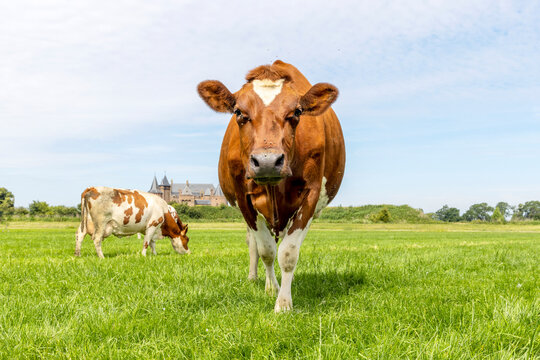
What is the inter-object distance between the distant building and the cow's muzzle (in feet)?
518

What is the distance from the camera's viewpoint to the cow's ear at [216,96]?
430 cm

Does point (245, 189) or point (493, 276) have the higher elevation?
point (245, 189)

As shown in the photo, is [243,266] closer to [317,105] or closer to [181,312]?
[181,312]

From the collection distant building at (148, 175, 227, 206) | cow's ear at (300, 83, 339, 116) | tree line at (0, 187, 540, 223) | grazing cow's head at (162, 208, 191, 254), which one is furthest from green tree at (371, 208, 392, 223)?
distant building at (148, 175, 227, 206)

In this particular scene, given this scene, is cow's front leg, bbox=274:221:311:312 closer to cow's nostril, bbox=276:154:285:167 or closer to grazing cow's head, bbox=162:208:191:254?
cow's nostril, bbox=276:154:285:167

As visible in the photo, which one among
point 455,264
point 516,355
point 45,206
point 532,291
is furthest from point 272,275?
point 45,206

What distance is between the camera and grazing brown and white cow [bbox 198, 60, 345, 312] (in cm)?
378

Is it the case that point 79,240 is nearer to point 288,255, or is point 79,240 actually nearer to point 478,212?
point 288,255

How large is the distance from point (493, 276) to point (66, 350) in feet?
21.0

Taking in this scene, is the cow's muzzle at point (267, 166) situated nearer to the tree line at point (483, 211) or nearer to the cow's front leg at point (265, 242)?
the cow's front leg at point (265, 242)

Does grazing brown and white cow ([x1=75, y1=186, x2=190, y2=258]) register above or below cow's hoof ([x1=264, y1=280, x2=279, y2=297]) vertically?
above

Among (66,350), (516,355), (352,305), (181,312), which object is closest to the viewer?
(516,355)

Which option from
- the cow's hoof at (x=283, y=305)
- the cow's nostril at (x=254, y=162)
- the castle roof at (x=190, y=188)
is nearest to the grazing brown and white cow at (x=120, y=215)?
the cow's hoof at (x=283, y=305)

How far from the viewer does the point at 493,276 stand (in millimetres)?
6895
